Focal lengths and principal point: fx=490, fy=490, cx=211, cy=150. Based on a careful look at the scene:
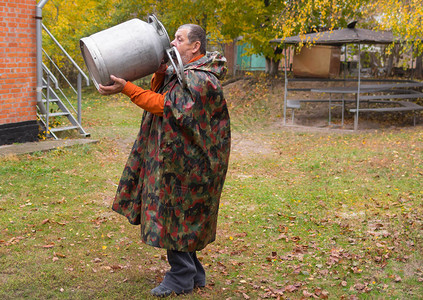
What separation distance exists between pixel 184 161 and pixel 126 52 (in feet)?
2.70

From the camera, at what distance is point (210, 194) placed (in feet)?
11.5

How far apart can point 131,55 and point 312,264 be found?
9.10ft

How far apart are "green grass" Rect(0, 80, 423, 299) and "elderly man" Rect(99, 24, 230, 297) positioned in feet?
2.08

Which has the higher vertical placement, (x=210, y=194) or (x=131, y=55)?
(x=131, y=55)

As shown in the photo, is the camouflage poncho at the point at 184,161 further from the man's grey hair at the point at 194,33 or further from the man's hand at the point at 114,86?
the man's hand at the point at 114,86

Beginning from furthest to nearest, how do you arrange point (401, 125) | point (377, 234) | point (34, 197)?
point (401, 125), point (34, 197), point (377, 234)

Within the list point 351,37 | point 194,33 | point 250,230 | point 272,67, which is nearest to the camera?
point 194,33

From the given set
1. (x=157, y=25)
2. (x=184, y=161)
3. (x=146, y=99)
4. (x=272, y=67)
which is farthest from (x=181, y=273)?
(x=272, y=67)

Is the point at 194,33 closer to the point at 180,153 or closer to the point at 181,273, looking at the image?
the point at 180,153

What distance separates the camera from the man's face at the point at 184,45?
10.9 feet

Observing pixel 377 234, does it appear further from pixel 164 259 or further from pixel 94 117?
pixel 94 117

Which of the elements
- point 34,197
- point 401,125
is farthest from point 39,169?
point 401,125

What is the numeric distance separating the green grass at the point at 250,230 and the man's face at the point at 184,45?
5.96ft

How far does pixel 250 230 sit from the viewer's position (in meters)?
5.69
